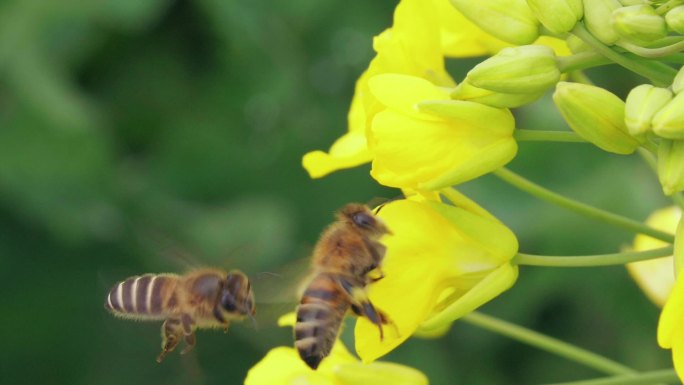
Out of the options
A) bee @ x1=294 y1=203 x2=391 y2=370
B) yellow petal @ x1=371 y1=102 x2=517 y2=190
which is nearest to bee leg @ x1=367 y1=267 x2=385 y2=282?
bee @ x1=294 y1=203 x2=391 y2=370

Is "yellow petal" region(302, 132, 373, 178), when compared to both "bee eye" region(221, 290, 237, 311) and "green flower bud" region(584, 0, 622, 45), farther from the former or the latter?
"green flower bud" region(584, 0, 622, 45)

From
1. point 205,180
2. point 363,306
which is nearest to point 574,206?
point 363,306

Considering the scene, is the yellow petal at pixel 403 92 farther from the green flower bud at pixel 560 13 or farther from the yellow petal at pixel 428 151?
the green flower bud at pixel 560 13

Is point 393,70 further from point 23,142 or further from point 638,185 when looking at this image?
point 23,142

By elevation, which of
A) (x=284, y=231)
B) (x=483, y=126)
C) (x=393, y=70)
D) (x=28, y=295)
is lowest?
(x=483, y=126)

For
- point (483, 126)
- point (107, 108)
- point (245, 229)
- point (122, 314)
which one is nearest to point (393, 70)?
point (483, 126)

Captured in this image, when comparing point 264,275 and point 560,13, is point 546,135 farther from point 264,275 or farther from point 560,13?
point 264,275

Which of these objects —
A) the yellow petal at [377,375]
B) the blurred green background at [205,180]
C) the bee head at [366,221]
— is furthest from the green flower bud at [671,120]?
the blurred green background at [205,180]
